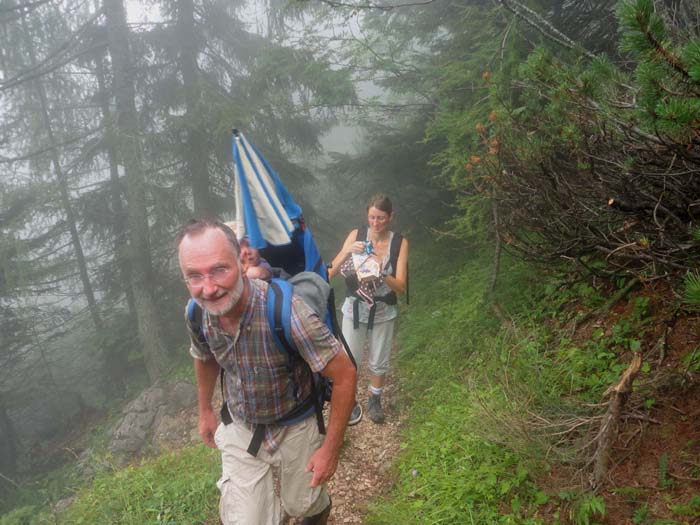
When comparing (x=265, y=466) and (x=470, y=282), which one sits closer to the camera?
(x=265, y=466)

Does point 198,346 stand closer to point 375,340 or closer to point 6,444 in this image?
point 375,340

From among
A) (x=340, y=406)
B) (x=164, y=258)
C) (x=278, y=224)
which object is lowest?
(x=164, y=258)

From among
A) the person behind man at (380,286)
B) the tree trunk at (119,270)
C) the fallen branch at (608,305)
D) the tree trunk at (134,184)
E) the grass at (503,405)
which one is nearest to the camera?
the grass at (503,405)

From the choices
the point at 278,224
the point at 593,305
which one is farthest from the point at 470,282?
the point at 278,224

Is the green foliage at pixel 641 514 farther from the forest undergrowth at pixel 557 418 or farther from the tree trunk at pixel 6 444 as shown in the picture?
the tree trunk at pixel 6 444

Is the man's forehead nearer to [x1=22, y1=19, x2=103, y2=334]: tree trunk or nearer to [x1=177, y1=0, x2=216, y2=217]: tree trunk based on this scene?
[x1=177, y1=0, x2=216, y2=217]: tree trunk

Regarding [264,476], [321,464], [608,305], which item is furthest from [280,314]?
[608,305]

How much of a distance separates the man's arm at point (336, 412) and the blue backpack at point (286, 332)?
219 mm

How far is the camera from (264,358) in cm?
219

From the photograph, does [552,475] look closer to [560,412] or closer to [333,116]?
[560,412]

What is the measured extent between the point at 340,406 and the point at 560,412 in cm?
175

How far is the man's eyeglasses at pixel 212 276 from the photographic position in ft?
6.60

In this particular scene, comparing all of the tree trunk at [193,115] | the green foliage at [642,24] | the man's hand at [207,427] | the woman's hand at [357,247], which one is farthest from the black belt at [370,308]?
the tree trunk at [193,115]

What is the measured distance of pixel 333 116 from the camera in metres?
12.3
